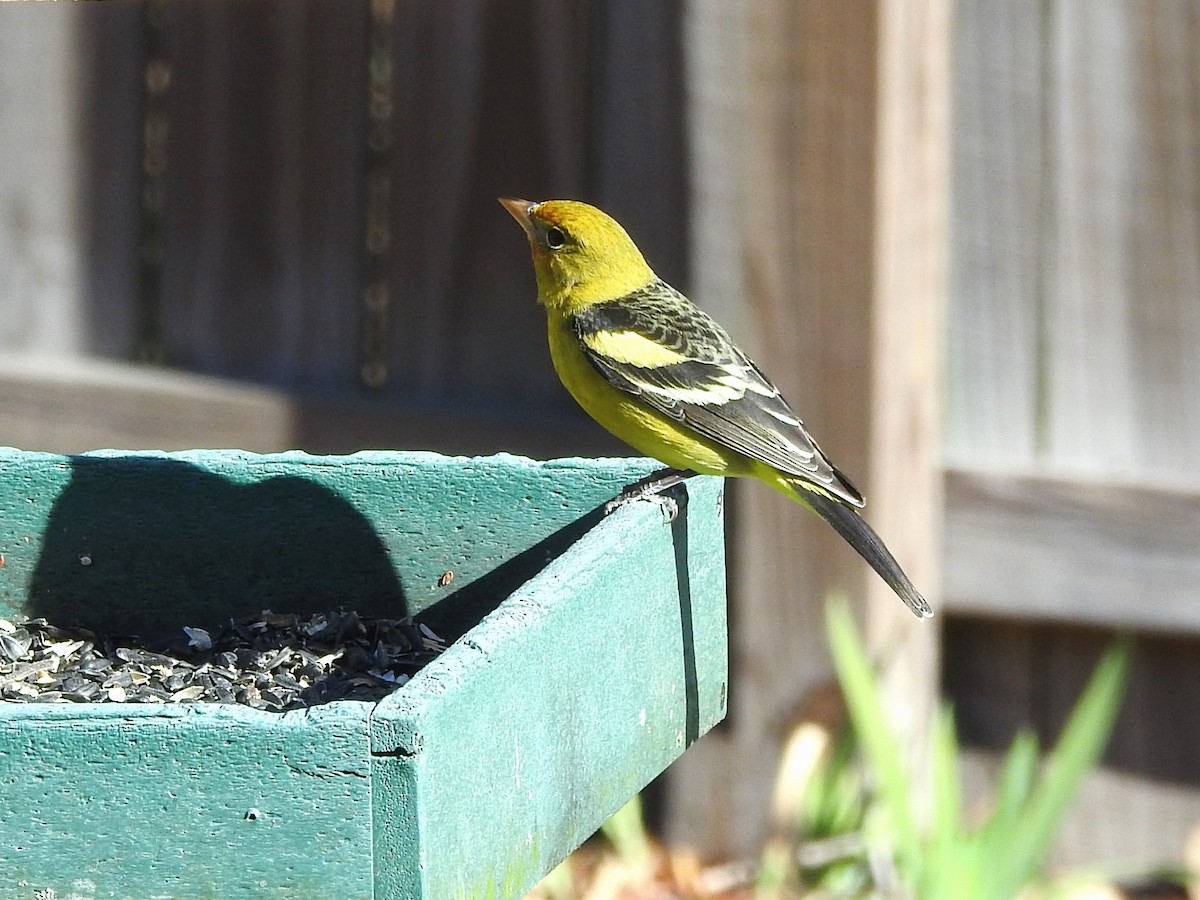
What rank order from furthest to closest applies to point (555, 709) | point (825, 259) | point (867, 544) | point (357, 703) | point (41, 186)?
1. point (41, 186)
2. point (825, 259)
3. point (867, 544)
4. point (555, 709)
5. point (357, 703)

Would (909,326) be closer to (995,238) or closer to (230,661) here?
(995,238)

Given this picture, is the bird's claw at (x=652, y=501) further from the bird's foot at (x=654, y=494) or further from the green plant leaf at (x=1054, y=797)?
the green plant leaf at (x=1054, y=797)

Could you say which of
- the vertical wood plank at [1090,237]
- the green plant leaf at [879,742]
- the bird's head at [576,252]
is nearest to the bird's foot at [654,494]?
the bird's head at [576,252]

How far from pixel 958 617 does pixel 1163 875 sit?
2.91 feet

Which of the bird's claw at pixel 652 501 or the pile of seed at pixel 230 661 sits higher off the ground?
the bird's claw at pixel 652 501

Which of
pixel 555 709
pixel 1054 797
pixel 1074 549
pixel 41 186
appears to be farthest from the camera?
pixel 41 186

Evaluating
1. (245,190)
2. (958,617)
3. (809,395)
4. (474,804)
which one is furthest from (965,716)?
(474,804)

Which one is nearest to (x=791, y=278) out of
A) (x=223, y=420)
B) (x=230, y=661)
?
(x=223, y=420)

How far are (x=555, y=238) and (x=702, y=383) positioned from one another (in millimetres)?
501

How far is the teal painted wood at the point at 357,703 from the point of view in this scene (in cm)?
173

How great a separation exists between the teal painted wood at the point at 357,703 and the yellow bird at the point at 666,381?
A: 54 cm

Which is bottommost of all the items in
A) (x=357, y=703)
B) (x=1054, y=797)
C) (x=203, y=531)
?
(x=1054, y=797)

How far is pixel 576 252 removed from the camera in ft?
12.6

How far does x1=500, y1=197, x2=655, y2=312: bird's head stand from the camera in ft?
12.4
